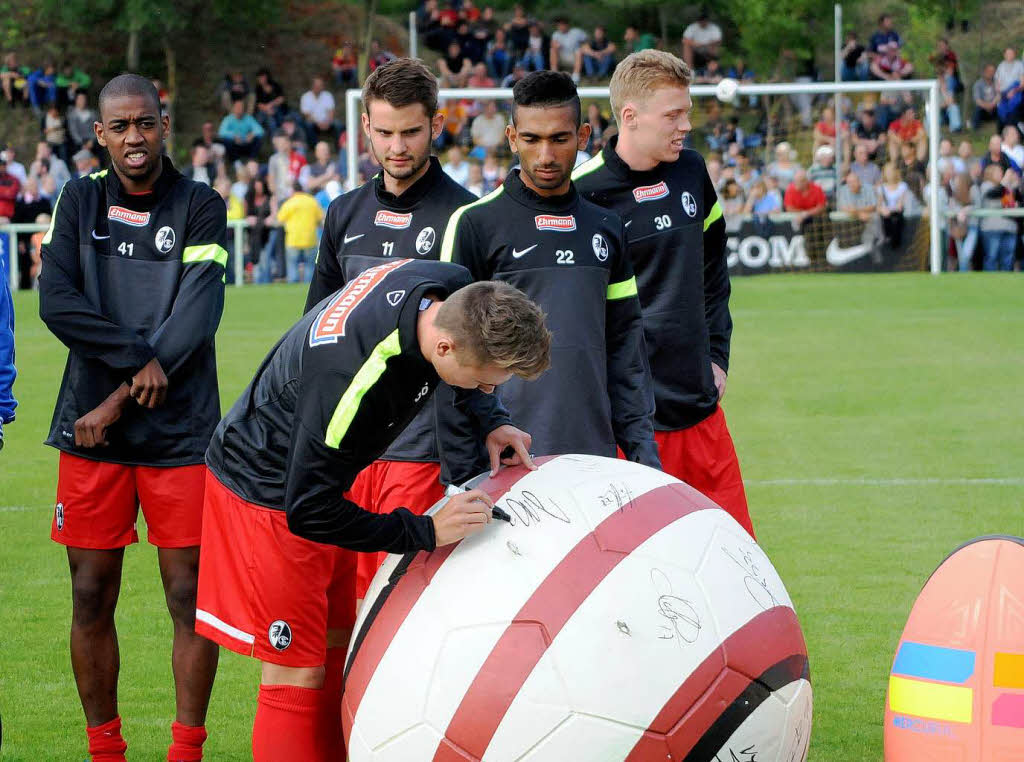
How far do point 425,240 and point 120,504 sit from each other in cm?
144

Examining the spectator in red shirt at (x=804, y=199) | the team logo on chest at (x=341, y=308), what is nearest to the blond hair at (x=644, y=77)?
the team logo on chest at (x=341, y=308)

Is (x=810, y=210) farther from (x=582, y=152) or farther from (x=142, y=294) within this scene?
(x=142, y=294)

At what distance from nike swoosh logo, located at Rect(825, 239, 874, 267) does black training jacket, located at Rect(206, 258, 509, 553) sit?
21.3 meters

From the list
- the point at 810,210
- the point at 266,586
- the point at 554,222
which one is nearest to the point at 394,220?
the point at 554,222

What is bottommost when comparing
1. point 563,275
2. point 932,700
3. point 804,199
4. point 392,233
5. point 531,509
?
point 804,199

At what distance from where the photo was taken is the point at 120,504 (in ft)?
17.1

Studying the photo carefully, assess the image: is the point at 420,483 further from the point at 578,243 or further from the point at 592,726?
the point at 592,726

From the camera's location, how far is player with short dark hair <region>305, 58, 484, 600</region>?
5230mm

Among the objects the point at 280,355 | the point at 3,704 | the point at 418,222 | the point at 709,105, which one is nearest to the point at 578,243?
the point at 418,222

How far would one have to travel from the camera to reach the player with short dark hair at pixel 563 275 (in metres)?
4.96

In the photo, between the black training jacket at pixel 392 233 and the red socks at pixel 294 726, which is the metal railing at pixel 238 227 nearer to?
the black training jacket at pixel 392 233

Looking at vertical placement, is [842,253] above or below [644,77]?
below

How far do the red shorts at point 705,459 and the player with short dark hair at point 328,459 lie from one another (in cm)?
140

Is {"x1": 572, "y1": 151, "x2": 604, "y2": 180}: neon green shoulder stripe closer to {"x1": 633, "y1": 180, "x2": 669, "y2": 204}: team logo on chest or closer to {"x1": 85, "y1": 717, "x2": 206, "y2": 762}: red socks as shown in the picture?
{"x1": 633, "y1": 180, "x2": 669, "y2": 204}: team logo on chest
